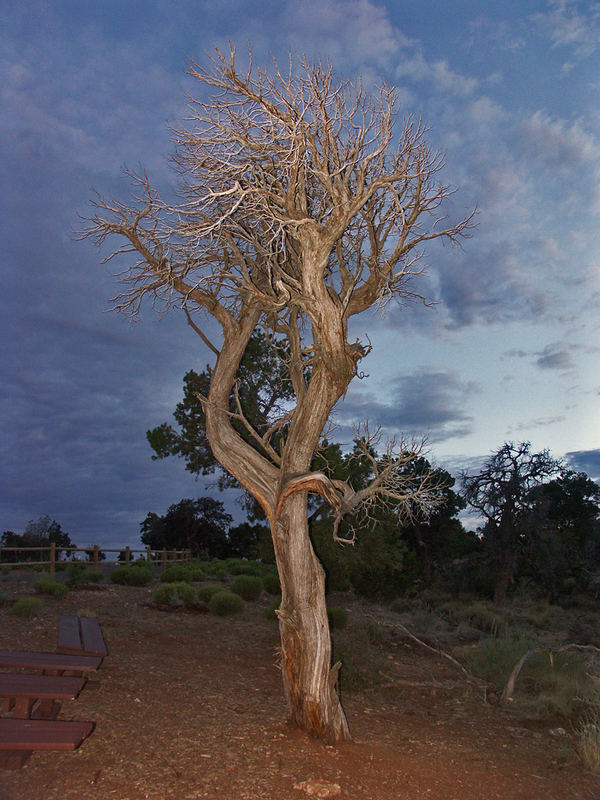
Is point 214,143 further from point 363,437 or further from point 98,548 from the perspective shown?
point 98,548

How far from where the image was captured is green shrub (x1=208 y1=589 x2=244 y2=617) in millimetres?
14516

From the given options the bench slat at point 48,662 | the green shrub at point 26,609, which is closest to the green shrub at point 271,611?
the green shrub at point 26,609

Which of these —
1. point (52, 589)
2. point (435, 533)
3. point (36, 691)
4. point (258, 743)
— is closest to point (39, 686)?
point (36, 691)

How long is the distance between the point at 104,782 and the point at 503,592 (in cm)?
1934

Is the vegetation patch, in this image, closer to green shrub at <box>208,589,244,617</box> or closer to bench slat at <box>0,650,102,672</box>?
green shrub at <box>208,589,244,617</box>

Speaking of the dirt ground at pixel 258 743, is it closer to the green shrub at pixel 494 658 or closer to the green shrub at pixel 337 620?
the green shrub at pixel 494 658

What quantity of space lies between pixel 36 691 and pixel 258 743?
2.11m

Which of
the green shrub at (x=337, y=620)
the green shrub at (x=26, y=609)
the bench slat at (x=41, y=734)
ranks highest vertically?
the green shrub at (x=26, y=609)

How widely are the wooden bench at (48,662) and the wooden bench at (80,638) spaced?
0.43m

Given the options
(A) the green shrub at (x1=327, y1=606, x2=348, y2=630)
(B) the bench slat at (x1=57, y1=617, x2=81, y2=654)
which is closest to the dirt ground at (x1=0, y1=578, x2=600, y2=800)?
(B) the bench slat at (x1=57, y1=617, x2=81, y2=654)

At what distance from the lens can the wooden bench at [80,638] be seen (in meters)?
7.12

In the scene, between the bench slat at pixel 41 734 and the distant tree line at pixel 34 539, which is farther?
the distant tree line at pixel 34 539

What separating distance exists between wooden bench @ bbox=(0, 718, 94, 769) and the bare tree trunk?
204 cm

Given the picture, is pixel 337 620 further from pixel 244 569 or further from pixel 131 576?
pixel 244 569
